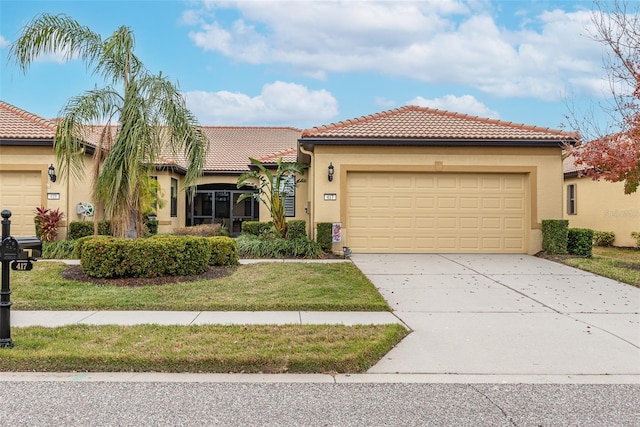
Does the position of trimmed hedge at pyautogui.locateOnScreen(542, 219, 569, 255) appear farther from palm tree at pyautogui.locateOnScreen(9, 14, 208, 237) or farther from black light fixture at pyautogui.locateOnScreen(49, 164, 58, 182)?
black light fixture at pyautogui.locateOnScreen(49, 164, 58, 182)

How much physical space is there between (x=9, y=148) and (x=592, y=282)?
54.2ft

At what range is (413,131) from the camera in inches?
531

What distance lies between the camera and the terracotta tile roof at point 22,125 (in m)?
13.4

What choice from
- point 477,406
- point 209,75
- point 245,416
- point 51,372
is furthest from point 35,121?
point 477,406

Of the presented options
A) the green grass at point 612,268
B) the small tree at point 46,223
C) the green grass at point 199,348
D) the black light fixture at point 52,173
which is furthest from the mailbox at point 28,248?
the green grass at point 612,268

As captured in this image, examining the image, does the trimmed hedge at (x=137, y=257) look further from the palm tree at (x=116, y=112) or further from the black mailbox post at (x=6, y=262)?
the black mailbox post at (x=6, y=262)

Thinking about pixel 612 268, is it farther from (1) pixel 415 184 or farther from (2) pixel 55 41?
(2) pixel 55 41

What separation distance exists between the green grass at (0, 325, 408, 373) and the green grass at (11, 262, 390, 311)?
1153 millimetres

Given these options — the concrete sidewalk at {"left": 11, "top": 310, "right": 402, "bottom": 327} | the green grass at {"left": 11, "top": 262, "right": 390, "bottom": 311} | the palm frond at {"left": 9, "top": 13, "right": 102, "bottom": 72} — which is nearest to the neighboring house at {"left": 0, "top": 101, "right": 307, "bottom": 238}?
the palm frond at {"left": 9, "top": 13, "right": 102, "bottom": 72}

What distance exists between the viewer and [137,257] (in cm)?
852

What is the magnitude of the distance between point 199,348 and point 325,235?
8.43 m

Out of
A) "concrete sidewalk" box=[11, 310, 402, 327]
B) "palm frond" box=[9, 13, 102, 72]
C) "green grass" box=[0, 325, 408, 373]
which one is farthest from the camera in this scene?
"palm frond" box=[9, 13, 102, 72]

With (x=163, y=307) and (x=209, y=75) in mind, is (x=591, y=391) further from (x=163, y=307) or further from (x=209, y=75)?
(x=209, y=75)

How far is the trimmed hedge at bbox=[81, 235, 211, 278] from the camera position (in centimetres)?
847
